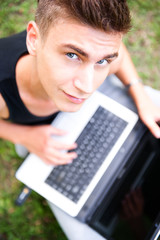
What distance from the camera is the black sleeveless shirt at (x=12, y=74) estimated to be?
923 millimetres

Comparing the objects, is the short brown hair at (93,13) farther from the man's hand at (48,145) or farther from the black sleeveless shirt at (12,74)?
the man's hand at (48,145)

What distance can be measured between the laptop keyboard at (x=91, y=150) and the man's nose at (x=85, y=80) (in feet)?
Result: 1.09

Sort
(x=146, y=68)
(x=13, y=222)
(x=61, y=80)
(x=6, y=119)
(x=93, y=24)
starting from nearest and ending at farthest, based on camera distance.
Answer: (x=93, y=24)
(x=61, y=80)
(x=6, y=119)
(x=13, y=222)
(x=146, y=68)

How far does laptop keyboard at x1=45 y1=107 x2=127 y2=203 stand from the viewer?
3.28 ft

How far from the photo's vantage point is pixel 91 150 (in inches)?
40.7

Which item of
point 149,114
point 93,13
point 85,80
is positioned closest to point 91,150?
point 149,114

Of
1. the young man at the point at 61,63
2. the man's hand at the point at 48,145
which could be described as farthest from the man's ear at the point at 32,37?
the man's hand at the point at 48,145

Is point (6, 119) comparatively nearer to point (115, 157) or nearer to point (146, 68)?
point (115, 157)

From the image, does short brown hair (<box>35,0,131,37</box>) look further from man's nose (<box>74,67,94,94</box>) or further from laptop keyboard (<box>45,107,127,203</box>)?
laptop keyboard (<box>45,107,127,203</box>)

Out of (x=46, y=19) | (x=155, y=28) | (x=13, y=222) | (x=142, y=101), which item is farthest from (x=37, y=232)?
(x=155, y=28)

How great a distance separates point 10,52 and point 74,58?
398 mm

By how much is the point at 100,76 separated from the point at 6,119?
613 mm

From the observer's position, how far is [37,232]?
1629 mm

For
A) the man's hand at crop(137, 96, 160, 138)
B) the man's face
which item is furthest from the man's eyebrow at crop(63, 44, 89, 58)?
the man's hand at crop(137, 96, 160, 138)
